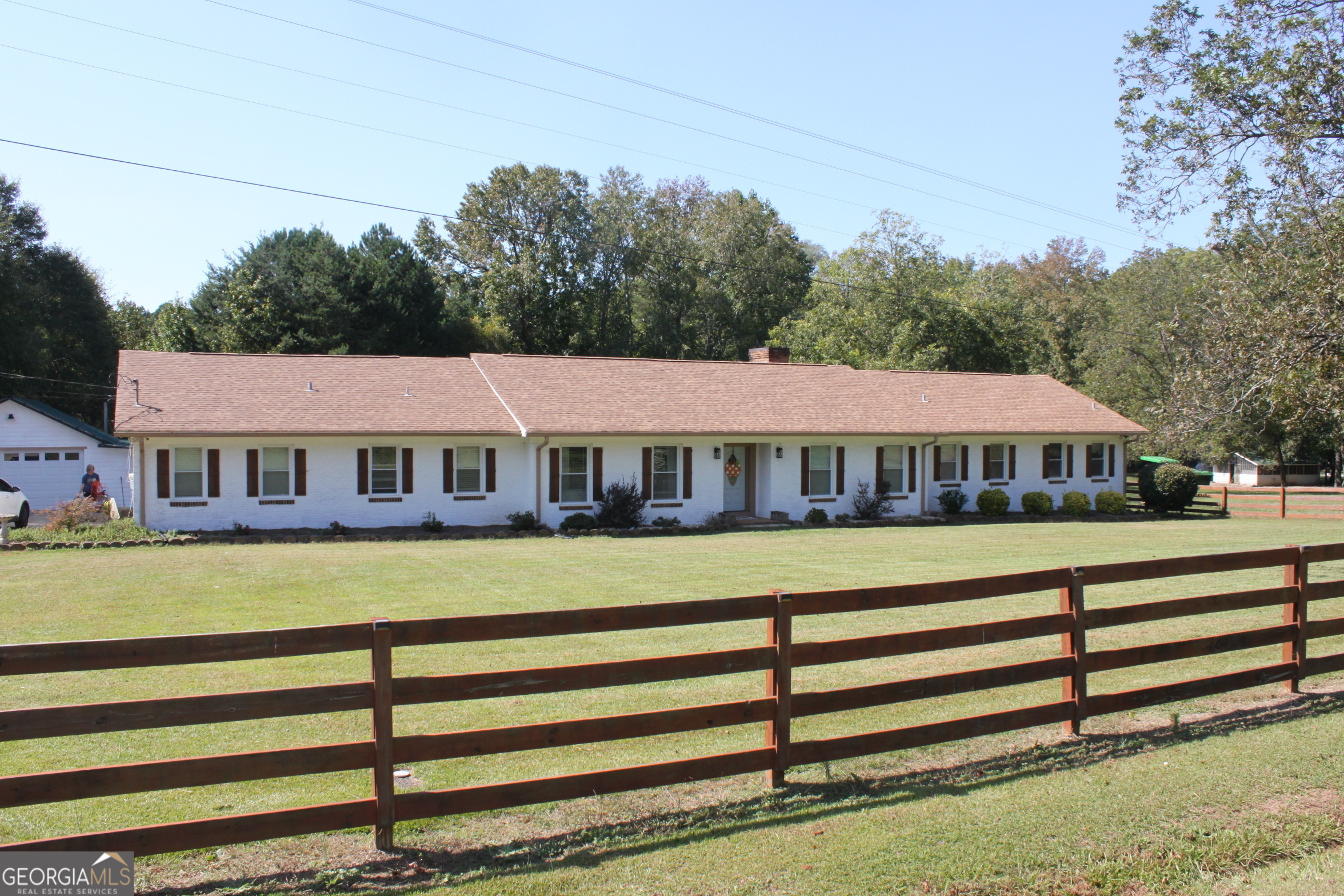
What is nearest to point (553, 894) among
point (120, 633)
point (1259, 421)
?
point (120, 633)

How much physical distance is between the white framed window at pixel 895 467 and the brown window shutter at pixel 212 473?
1896 centimetres

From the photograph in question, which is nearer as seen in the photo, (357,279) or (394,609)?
(394,609)

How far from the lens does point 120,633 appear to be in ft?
34.2

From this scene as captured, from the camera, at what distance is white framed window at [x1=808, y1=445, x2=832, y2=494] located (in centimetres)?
2870

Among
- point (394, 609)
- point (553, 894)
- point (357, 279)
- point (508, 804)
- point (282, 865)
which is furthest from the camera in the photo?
point (357, 279)

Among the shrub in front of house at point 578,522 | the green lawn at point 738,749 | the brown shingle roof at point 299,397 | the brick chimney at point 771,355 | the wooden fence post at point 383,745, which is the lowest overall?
the green lawn at point 738,749

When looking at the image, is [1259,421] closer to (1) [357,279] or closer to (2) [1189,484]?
(2) [1189,484]

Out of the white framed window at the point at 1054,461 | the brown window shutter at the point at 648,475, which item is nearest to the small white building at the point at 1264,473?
the white framed window at the point at 1054,461

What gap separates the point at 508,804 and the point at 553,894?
783mm

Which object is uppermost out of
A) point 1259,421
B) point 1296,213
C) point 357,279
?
point 357,279

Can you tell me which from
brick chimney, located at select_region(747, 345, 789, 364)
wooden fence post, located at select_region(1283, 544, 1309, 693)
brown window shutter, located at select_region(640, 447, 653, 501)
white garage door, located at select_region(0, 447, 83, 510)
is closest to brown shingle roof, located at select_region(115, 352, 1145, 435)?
brown window shutter, located at select_region(640, 447, 653, 501)

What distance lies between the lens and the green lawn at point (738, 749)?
4.62m

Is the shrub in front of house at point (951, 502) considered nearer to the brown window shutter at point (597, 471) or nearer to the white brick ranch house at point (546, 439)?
the white brick ranch house at point (546, 439)

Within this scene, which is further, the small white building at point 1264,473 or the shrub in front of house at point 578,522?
the small white building at point 1264,473
